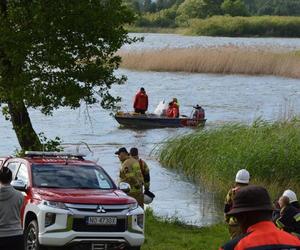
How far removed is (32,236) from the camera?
37.7 feet

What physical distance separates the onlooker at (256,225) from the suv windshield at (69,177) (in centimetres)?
744

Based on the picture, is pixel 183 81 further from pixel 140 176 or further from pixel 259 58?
pixel 140 176

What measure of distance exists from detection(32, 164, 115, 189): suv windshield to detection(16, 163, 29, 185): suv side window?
103 mm

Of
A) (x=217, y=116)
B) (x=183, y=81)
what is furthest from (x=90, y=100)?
(x=183, y=81)

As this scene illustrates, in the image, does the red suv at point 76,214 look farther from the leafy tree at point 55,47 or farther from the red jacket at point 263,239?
the red jacket at point 263,239

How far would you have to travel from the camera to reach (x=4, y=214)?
9219 mm

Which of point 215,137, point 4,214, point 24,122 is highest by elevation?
point 4,214

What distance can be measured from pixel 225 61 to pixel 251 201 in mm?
53489

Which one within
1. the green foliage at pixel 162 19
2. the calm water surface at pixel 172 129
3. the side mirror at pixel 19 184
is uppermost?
the side mirror at pixel 19 184

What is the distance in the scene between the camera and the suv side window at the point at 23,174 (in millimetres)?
12228

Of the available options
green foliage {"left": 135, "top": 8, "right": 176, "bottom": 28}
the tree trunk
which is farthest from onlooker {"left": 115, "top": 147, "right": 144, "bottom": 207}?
green foliage {"left": 135, "top": 8, "right": 176, "bottom": 28}

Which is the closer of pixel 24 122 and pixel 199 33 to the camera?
pixel 24 122

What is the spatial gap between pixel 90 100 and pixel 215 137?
22.2 feet

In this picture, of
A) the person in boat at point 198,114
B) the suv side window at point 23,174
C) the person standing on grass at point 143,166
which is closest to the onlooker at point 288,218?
the suv side window at point 23,174
